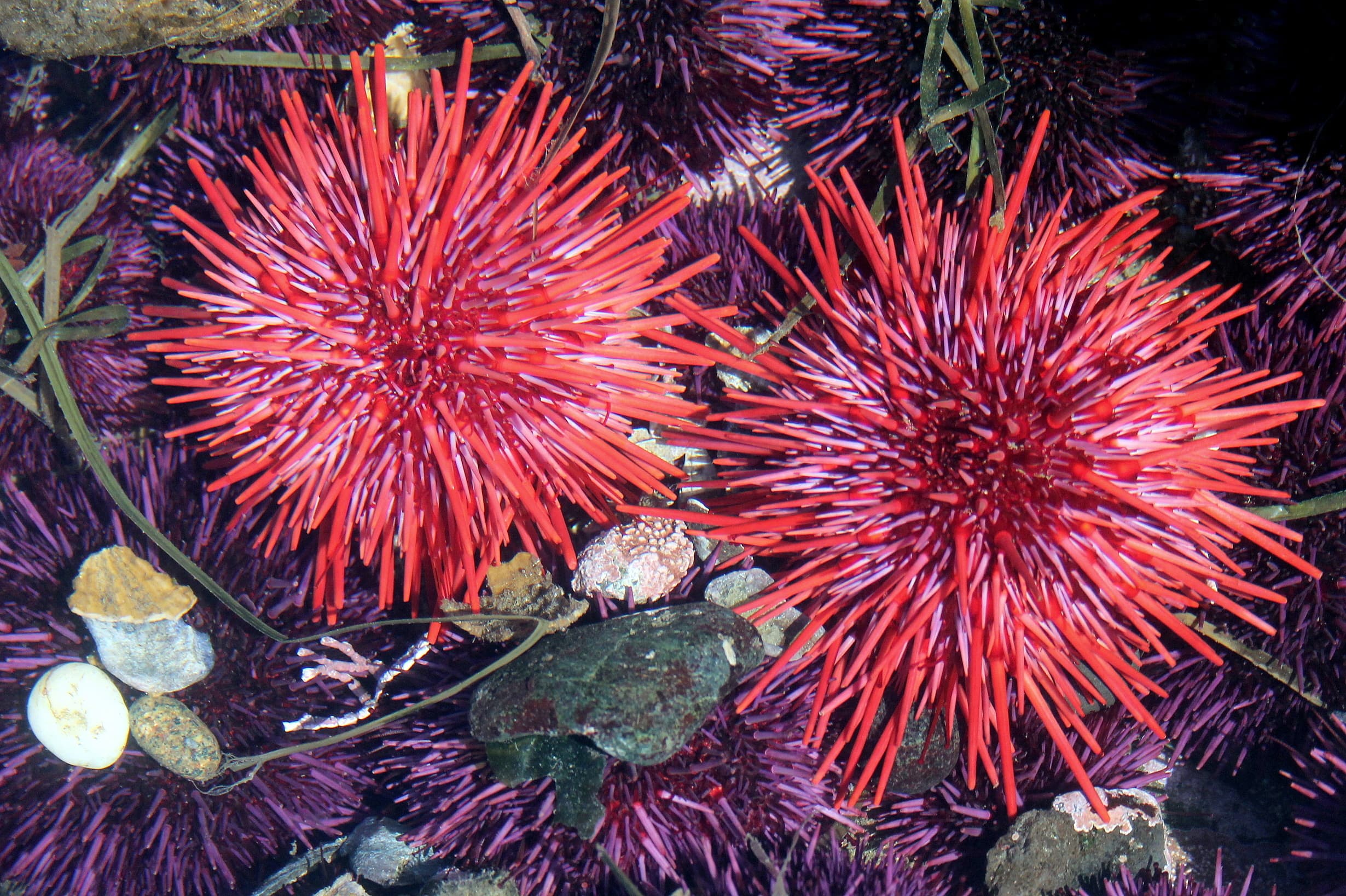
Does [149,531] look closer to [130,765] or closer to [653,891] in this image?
[130,765]

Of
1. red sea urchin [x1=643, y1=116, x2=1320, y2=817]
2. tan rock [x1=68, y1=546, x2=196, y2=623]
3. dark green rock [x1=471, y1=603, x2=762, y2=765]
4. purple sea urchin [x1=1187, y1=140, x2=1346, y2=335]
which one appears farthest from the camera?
tan rock [x1=68, y1=546, x2=196, y2=623]


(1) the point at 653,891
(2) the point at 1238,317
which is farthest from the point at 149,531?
(2) the point at 1238,317

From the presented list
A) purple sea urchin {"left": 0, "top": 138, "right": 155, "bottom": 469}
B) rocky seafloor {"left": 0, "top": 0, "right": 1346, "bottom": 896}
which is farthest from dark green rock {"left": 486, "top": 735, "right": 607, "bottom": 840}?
purple sea urchin {"left": 0, "top": 138, "right": 155, "bottom": 469}

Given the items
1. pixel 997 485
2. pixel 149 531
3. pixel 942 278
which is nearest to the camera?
pixel 997 485

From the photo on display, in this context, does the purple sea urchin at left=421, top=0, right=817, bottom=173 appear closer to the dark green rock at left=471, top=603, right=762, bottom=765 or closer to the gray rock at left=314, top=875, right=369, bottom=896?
the dark green rock at left=471, top=603, right=762, bottom=765

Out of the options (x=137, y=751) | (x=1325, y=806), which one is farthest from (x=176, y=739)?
(x=1325, y=806)

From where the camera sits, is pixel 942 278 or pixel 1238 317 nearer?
pixel 942 278

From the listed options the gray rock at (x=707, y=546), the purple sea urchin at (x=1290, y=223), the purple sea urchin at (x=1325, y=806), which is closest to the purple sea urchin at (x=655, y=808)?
the gray rock at (x=707, y=546)
